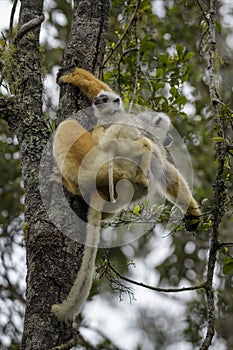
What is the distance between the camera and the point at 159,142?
633 cm

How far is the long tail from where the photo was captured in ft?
12.8

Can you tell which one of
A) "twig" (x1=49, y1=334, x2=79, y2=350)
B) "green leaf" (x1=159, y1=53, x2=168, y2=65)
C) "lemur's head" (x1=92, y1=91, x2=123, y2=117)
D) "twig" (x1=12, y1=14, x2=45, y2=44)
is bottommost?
"twig" (x1=49, y1=334, x2=79, y2=350)

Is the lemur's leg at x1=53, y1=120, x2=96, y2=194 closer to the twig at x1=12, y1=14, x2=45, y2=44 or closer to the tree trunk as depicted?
the tree trunk

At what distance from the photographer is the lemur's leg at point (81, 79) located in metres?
5.20

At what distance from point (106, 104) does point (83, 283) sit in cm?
213

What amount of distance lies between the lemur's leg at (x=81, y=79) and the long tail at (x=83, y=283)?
1255mm

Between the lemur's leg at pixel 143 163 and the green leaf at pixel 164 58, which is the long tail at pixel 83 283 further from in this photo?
the green leaf at pixel 164 58

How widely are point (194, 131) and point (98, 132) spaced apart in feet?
16.6

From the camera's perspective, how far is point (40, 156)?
471 cm

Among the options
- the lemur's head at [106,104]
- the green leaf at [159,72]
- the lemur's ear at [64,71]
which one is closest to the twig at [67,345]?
the lemur's head at [106,104]

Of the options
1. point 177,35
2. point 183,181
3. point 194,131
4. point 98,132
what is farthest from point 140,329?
point 98,132

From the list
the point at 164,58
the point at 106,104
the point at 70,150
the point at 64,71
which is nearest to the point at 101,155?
the point at 70,150

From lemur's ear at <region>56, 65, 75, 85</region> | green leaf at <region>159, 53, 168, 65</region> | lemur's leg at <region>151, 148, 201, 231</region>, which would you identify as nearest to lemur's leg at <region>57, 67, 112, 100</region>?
lemur's ear at <region>56, 65, 75, 85</region>

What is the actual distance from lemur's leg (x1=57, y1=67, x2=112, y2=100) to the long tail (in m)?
1.25
